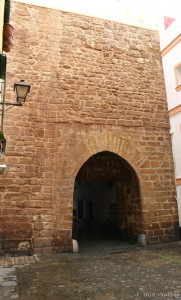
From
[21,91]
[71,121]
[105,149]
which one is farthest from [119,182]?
[21,91]

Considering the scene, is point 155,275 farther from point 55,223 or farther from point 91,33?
point 91,33

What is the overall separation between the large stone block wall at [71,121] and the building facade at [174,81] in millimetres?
186

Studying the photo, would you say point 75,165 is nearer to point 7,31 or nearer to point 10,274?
point 10,274

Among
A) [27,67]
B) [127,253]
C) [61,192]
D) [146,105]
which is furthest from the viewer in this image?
[146,105]

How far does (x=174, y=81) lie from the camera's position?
7742 millimetres

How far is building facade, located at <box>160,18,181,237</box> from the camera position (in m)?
7.47

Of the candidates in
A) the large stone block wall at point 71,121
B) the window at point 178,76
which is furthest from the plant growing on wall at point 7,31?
the window at point 178,76

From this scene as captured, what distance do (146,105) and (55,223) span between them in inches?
169

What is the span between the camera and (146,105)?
7711mm

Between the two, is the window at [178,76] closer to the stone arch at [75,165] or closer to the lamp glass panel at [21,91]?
the stone arch at [75,165]

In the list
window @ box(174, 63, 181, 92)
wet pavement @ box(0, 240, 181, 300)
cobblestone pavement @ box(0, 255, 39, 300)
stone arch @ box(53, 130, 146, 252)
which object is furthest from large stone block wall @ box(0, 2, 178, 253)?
wet pavement @ box(0, 240, 181, 300)

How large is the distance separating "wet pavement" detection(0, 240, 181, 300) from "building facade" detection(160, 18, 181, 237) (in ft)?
8.63

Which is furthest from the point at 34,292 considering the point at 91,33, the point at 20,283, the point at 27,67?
the point at 91,33

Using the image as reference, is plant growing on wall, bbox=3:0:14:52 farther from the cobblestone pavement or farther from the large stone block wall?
the cobblestone pavement
